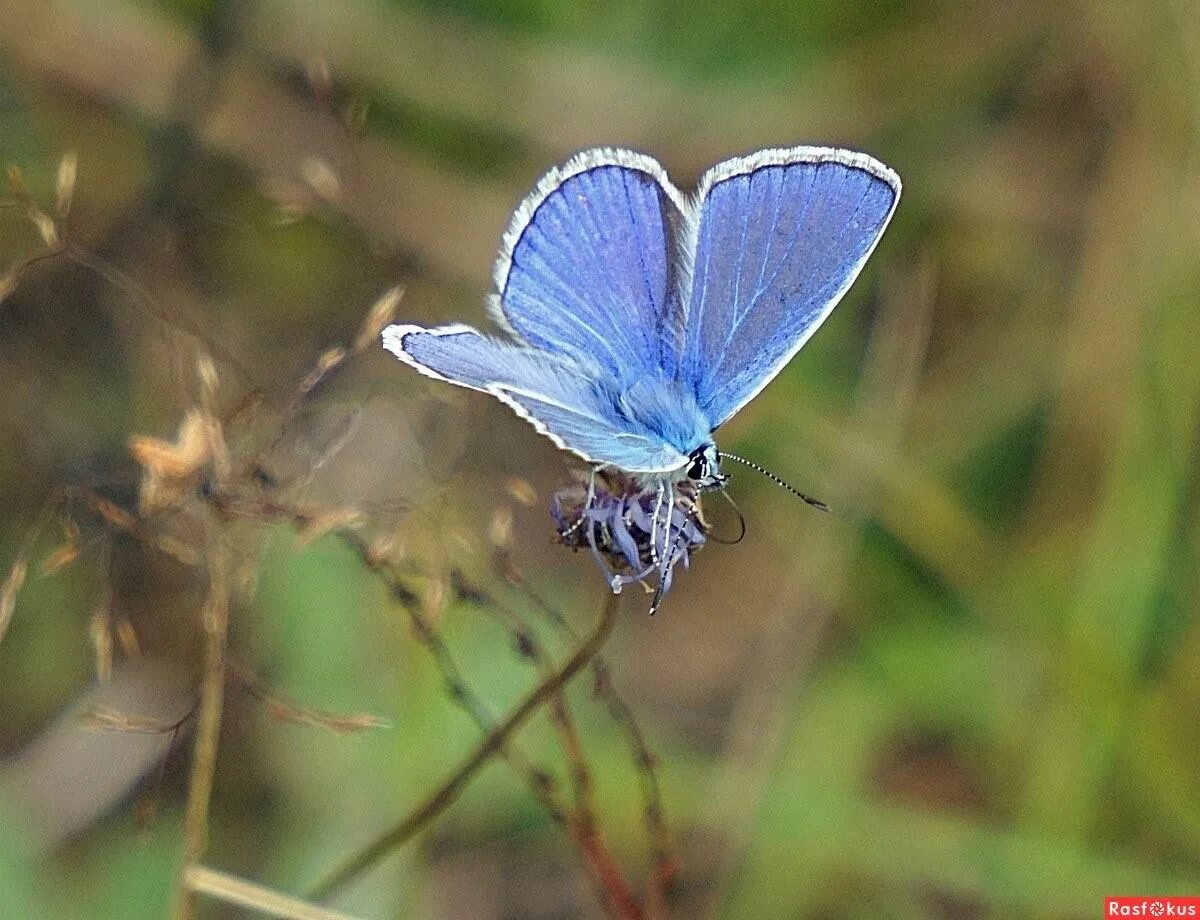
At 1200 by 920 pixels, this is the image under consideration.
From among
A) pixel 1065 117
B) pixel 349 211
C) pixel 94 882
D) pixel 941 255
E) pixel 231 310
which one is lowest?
pixel 94 882

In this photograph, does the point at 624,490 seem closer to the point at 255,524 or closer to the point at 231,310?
the point at 255,524

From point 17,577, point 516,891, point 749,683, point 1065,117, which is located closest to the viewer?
point 17,577

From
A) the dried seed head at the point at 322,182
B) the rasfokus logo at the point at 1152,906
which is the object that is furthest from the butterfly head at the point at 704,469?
the rasfokus logo at the point at 1152,906

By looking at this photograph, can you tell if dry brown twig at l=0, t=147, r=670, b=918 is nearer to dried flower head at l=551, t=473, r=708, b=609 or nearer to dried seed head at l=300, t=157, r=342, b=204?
dried flower head at l=551, t=473, r=708, b=609

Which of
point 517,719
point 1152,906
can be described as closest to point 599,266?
point 517,719

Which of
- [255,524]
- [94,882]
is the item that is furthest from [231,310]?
[94,882]
